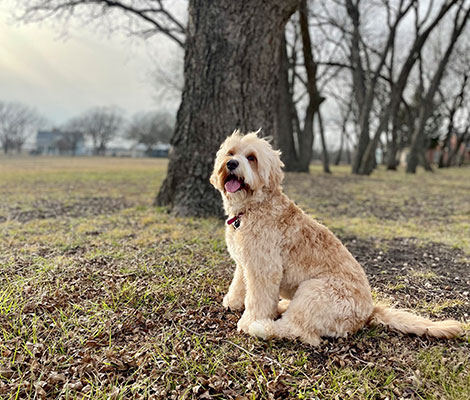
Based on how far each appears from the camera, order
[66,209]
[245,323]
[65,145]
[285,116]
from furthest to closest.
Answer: [65,145]
[285,116]
[66,209]
[245,323]

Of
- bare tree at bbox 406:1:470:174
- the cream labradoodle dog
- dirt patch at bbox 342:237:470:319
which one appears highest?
bare tree at bbox 406:1:470:174

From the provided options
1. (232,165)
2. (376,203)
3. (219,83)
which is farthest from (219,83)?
(376,203)

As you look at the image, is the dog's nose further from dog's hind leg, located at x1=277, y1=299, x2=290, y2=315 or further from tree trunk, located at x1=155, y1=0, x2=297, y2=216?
tree trunk, located at x1=155, y1=0, x2=297, y2=216

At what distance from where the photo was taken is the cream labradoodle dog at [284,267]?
2.89m

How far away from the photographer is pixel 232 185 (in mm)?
3229

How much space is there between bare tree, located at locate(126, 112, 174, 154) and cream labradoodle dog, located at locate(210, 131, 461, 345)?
81921 mm

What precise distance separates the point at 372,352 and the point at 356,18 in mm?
20466

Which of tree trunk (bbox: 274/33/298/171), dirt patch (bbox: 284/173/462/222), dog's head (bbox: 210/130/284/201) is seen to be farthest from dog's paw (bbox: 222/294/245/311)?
tree trunk (bbox: 274/33/298/171)

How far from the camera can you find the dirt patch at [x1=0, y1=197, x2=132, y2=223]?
7.67m

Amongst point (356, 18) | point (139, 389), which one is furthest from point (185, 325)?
point (356, 18)

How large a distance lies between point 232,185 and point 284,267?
2.96 ft

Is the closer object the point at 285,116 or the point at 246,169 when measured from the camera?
the point at 246,169

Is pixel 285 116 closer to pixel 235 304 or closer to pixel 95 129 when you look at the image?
pixel 235 304

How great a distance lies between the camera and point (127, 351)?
9.00 ft
